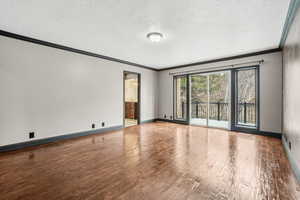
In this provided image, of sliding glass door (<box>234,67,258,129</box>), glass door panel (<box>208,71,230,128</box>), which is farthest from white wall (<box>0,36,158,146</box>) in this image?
sliding glass door (<box>234,67,258,129</box>)

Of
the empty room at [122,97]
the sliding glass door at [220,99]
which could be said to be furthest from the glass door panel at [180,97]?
the empty room at [122,97]

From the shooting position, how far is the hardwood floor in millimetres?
1678

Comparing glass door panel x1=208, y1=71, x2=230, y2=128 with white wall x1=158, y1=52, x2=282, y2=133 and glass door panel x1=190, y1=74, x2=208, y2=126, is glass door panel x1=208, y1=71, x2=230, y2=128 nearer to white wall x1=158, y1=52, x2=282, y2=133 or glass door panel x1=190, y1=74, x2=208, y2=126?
glass door panel x1=190, y1=74, x2=208, y2=126

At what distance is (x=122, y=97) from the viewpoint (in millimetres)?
5328

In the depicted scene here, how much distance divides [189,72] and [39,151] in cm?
527

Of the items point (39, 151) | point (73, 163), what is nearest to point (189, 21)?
point (73, 163)

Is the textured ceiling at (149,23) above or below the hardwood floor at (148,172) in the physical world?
above

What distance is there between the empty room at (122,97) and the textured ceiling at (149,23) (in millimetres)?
25

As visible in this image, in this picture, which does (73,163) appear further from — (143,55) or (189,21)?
(143,55)

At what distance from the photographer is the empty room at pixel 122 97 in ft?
6.29

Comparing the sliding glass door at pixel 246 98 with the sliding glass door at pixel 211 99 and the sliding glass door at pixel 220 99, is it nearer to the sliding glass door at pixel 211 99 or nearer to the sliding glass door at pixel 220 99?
the sliding glass door at pixel 220 99

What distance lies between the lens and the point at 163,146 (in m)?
3.33

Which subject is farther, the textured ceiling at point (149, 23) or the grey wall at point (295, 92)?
the textured ceiling at point (149, 23)

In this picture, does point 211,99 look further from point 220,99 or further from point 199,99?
point 199,99
